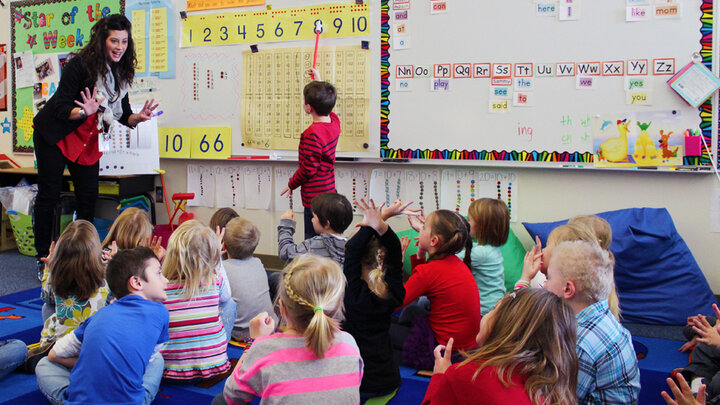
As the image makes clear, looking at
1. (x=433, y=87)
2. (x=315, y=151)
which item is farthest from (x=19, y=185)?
(x=433, y=87)

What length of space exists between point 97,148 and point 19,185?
159cm

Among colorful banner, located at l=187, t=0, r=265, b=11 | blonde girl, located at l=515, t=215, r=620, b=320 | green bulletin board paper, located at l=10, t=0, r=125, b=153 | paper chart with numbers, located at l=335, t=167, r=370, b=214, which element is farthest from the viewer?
green bulletin board paper, located at l=10, t=0, r=125, b=153

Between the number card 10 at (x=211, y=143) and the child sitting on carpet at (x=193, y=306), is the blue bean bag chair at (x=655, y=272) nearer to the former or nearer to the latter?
the child sitting on carpet at (x=193, y=306)

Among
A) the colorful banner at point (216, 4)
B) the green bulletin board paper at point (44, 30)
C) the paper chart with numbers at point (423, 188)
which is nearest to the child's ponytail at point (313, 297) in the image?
the paper chart with numbers at point (423, 188)

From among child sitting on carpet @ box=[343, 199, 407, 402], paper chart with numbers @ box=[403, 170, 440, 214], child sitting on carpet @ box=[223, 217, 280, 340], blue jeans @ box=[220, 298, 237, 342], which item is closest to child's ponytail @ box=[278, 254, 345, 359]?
child sitting on carpet @ box=[343, 199, 407, 402]

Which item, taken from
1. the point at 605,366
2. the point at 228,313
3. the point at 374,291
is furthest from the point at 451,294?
the point at 228,313

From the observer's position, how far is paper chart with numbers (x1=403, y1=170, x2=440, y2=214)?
3723 mm

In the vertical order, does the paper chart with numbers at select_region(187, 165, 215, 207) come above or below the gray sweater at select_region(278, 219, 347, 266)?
above

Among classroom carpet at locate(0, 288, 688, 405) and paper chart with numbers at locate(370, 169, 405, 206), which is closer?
classroom carpet at locate(0, 288, 688, 405)

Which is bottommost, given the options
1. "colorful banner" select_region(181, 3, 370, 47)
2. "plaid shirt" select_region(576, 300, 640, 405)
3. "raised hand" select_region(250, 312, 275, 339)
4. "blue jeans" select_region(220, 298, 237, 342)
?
"blue jeans" select_region(220, 298, 237, 342)

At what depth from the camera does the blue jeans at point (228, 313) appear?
8.30 ft

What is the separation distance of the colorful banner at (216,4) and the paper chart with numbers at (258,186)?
1.08 m

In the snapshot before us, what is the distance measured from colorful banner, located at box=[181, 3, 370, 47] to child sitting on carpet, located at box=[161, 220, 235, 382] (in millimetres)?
1927

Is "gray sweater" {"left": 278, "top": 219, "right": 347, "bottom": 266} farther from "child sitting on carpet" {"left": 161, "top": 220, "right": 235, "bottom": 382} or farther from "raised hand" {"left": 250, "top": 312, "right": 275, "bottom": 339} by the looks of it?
"raised hand" {"left": 250, "top": 312, "right": 275, "bottom": 339}
